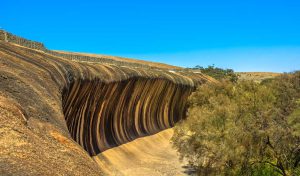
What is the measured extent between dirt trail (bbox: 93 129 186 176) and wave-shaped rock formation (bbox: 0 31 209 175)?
36.7 inches

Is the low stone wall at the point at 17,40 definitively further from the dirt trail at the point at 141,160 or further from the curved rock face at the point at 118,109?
the dirt trail at the point at 141,160

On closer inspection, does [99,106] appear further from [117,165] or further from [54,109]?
[54,109]

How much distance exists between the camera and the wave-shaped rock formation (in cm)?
952

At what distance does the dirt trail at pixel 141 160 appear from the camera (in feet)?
102

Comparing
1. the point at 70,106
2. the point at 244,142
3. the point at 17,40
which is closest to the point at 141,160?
the point at 70,106

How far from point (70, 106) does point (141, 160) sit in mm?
11813

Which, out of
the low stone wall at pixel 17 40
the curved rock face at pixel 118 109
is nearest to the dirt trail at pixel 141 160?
the curved rock face at pixel 118 109

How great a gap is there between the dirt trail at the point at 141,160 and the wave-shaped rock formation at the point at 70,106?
933 millimetres

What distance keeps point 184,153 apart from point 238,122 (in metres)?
5.75

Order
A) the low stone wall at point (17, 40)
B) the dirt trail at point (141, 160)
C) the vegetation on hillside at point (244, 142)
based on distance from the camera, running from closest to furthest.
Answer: the vegetation on hillside at point (244, 142)
the low stone wall at point (17, 40)
the dirt trail at point (141, 160)

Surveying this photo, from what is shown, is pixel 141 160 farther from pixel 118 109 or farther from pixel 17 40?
pixel 17 40

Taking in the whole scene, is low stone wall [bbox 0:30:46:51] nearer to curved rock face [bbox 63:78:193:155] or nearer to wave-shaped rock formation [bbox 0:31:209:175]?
wave-shaped rock formation [bbox 0:31:209:175]

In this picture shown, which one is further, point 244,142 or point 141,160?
point 141,160

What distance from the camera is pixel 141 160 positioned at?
1416 inches
